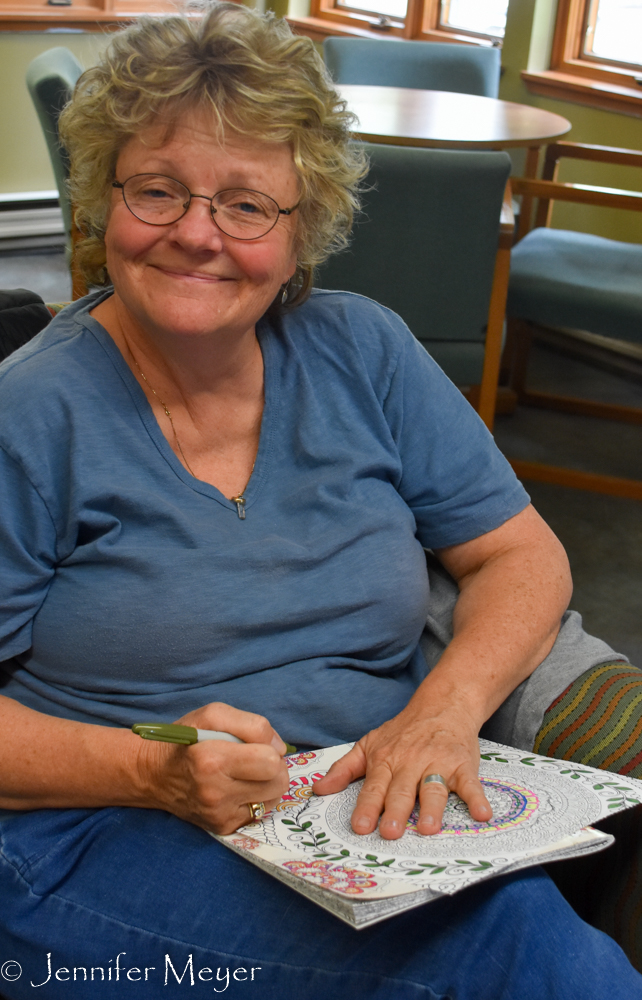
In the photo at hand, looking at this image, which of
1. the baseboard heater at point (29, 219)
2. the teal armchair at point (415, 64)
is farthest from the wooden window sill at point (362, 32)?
the baseboard heater at point (29, 219)

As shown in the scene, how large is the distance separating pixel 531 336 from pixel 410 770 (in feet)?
9.10

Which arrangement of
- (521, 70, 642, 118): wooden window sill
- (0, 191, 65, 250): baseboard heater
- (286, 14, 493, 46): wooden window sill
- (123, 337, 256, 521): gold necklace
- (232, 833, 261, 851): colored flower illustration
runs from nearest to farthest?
(232, 833, 261, 851): colored flower illustration
(123, 337, 256, 521): gold necklace
(521, 70, 642, 118): wooden window sill
(286, 14, 493, 46): wooden window sill
(0, 191, 65, 250): baseboard heater

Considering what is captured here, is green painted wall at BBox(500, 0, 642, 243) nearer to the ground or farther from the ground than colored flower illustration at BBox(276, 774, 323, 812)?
farther from the ground

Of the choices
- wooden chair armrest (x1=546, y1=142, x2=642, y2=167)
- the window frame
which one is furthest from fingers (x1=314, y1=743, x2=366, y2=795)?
the window frame

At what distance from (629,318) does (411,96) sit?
137 cm

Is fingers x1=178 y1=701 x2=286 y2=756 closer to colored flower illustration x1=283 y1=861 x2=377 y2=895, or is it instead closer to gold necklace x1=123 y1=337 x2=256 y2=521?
colored flower illustration x1=283 y1=861 x2=377 y2=895

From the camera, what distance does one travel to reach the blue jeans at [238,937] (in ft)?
3.00

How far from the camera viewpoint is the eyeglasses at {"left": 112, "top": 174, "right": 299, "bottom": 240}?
3.64ft

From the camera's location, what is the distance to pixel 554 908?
3.08ft

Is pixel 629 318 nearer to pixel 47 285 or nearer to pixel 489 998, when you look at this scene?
pixel 489 998

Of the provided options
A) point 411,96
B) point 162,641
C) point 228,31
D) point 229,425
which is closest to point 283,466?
point 229,425

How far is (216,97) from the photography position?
1089 mm

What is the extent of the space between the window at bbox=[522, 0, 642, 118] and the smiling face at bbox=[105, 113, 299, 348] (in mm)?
3424

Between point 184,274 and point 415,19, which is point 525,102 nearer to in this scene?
point 415,19
